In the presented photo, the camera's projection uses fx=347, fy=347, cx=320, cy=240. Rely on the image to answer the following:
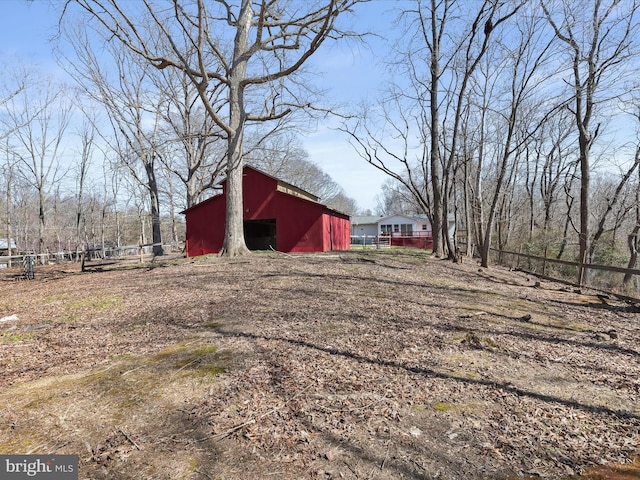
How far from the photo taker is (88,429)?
2.79m

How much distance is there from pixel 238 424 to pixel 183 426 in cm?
44

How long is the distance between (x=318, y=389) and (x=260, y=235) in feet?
72.7

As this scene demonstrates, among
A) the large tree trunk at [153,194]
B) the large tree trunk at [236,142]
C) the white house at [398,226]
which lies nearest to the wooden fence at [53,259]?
the large tree trunk at [153,194]

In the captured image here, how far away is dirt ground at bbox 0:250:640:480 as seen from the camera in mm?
2527

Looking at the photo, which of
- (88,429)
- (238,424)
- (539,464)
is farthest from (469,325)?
(88,429)

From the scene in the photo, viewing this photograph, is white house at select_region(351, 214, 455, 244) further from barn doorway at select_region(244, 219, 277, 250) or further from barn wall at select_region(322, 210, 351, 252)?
barn doorway at select_region(244, 219, 277, 250)

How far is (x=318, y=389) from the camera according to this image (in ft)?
11.3

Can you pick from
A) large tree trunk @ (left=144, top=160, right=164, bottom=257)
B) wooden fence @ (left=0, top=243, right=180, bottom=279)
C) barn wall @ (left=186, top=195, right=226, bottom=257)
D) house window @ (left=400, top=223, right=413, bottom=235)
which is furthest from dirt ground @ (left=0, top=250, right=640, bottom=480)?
house window @ (left=400, top=223, right=413, bottom=235)

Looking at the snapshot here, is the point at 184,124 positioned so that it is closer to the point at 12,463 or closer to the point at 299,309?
the point at 299,309

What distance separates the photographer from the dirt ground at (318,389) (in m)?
2.53

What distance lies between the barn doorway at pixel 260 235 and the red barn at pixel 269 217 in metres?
3.59

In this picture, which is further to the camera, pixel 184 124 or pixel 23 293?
pixel 184 124

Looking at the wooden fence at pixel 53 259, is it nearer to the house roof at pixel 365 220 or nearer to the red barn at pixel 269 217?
the red barn at pixel 269 217

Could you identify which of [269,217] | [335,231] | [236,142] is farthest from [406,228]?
[236,142]
